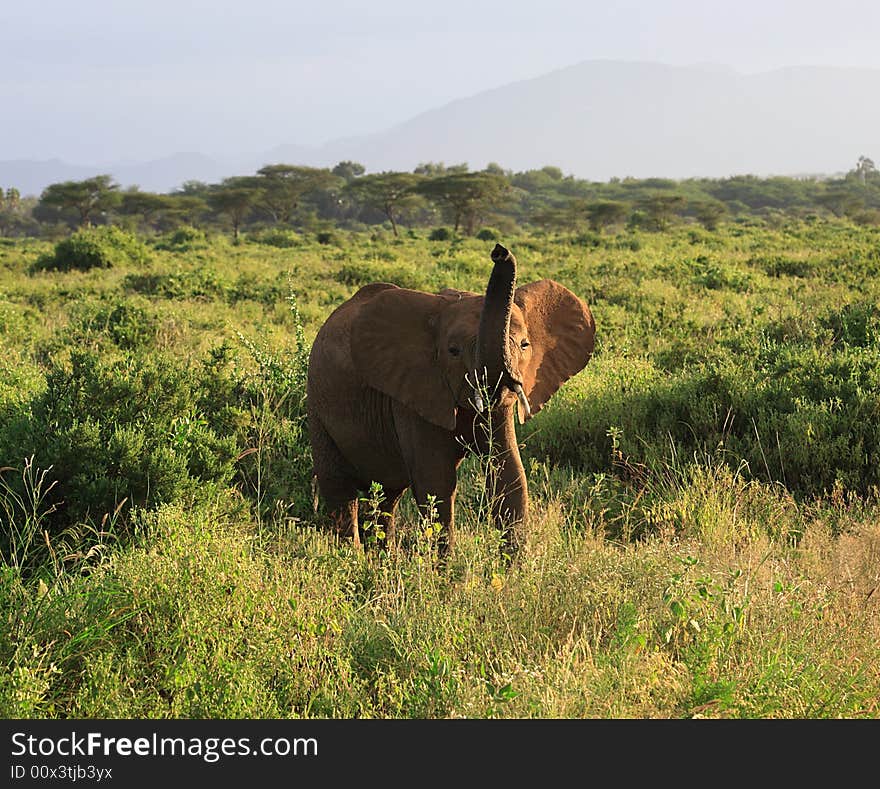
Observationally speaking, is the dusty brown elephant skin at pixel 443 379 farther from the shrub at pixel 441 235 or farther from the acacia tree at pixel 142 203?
the acacia tree at pixel 142 203

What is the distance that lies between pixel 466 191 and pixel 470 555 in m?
38.6

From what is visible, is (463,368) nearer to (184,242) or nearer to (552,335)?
(552,335)

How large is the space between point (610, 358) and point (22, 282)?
1159 cm

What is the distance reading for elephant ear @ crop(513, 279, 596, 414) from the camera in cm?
408

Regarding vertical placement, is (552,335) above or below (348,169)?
below

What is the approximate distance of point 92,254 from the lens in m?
18.5

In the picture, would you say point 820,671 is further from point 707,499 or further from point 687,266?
point 687,266

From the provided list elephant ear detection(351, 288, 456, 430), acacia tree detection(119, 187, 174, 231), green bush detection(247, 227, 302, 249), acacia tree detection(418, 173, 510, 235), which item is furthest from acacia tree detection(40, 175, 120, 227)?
elephant ear detection(351, 288, 456, 430)

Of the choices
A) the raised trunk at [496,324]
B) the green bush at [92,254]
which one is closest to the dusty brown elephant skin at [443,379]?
the raised trunk at [496,324]

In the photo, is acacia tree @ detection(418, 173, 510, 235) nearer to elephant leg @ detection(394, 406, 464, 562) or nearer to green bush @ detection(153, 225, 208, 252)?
green bush @ detection(153, 225, 208, 252)

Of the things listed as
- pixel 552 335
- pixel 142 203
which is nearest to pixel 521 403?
pixel 552 335

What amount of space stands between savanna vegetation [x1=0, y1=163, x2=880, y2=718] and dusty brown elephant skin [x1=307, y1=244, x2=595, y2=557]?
19 cm

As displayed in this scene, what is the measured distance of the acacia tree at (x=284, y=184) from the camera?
49.6m

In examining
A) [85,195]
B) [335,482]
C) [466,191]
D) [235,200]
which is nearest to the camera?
[335,482]
